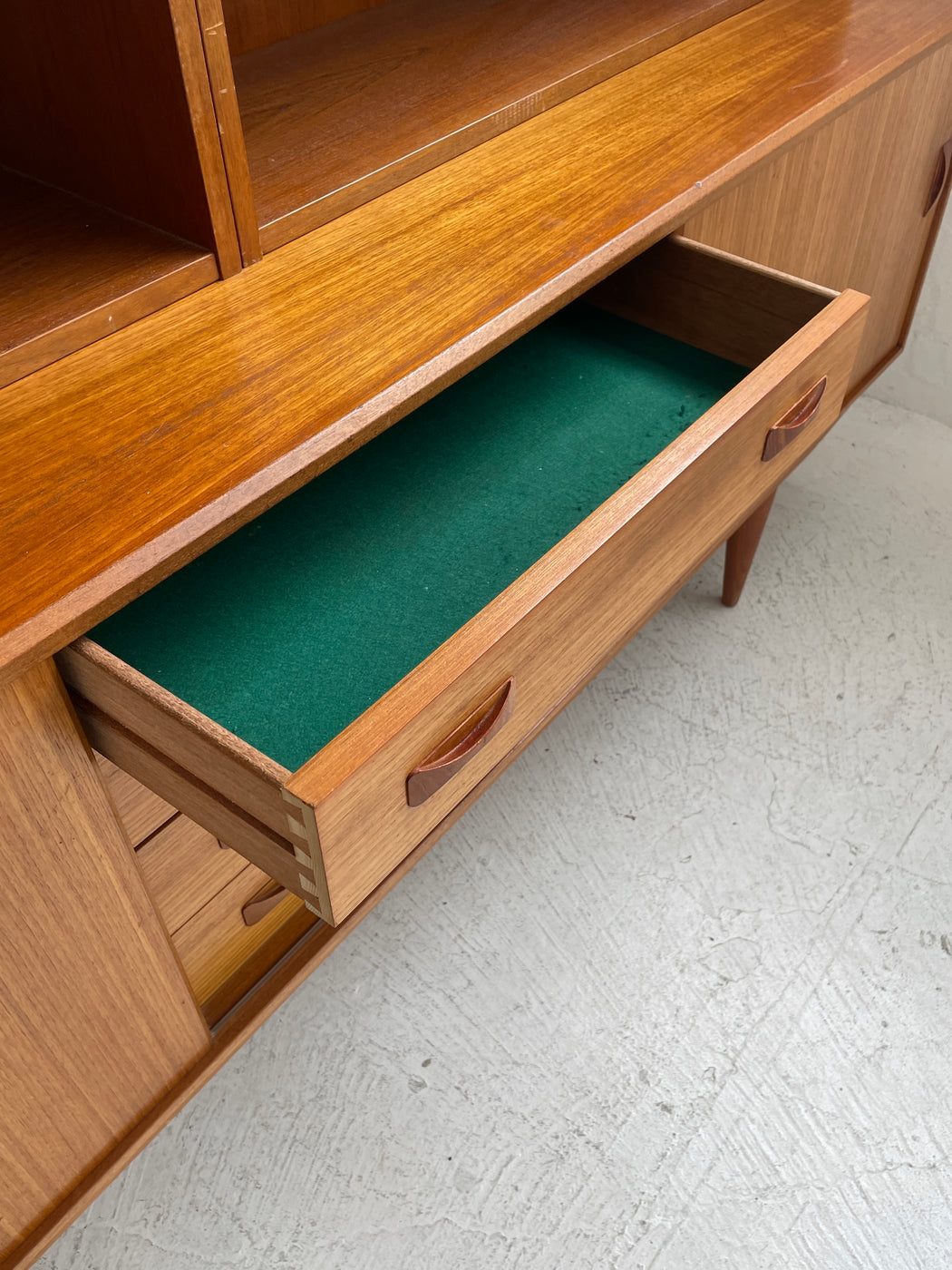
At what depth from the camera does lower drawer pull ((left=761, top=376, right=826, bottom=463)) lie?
2.67 ft

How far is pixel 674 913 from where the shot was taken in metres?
1.09

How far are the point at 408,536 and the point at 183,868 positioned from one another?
30 centimetres

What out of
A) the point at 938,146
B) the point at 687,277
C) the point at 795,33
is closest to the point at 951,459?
the point at 938,146

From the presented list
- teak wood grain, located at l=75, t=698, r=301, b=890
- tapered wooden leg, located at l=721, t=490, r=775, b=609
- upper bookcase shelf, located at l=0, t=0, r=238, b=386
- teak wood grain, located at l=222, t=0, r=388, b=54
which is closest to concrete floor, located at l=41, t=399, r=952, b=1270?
tapered wooden leg, located at l=721, t=490, r=775, b=609

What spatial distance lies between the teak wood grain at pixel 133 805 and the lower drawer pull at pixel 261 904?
156mm

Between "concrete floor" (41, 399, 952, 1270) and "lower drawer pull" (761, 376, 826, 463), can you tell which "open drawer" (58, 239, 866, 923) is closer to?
"lower drawer pull" (761, 376, 826, 463)

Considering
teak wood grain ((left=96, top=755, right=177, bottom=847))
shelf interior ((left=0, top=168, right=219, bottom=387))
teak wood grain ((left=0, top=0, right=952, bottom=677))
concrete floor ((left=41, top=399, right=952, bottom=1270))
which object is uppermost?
shelf interior ((left=0, top=168, right=219, bottom=387))

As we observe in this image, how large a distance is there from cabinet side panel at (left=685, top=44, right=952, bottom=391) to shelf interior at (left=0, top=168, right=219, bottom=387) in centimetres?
49

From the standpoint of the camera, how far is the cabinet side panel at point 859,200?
1.04 m

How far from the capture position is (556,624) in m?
0.65

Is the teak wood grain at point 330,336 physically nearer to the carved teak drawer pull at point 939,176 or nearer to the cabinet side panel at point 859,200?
the cabinet side panel at point 859,200

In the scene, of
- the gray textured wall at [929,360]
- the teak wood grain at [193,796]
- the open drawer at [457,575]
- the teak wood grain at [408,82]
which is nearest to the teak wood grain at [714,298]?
the open drawer at [457,575]

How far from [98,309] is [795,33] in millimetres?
822

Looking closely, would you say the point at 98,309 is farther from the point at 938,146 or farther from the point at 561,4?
the point at 938,146
